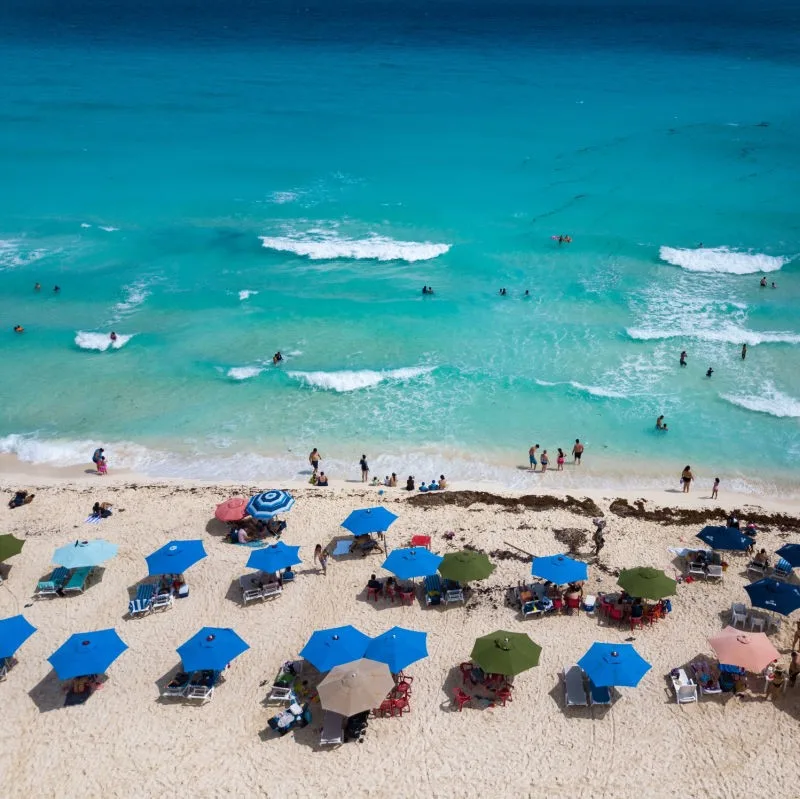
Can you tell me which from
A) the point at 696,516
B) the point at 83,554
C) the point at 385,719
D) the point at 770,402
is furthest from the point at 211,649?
the point at 770,402

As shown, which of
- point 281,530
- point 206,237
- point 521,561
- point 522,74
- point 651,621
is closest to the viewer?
point 651,621

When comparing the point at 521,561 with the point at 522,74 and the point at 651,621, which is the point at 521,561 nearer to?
the point at 651,621

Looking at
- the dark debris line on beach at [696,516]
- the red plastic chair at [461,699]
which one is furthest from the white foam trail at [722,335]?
the red plastic chair at [461,699]

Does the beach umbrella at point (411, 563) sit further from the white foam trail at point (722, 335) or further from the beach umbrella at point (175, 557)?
the white foam trail at point (722, 335)

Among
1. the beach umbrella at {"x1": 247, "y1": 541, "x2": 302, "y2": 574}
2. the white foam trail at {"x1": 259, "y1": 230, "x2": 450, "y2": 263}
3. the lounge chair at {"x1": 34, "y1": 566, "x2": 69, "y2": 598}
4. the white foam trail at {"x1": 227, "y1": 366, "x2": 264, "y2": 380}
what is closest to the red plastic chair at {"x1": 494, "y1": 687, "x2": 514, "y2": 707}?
the beach umbrella at {"x1": 247, "y1": 541, "x2": 302, "y2": 574}

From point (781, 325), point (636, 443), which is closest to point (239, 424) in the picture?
point (636, 443)

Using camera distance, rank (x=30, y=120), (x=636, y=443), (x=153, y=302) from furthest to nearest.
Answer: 1. (x=30, y=120)
2. (x=153, y=302)
3. (x=636, y=443)
